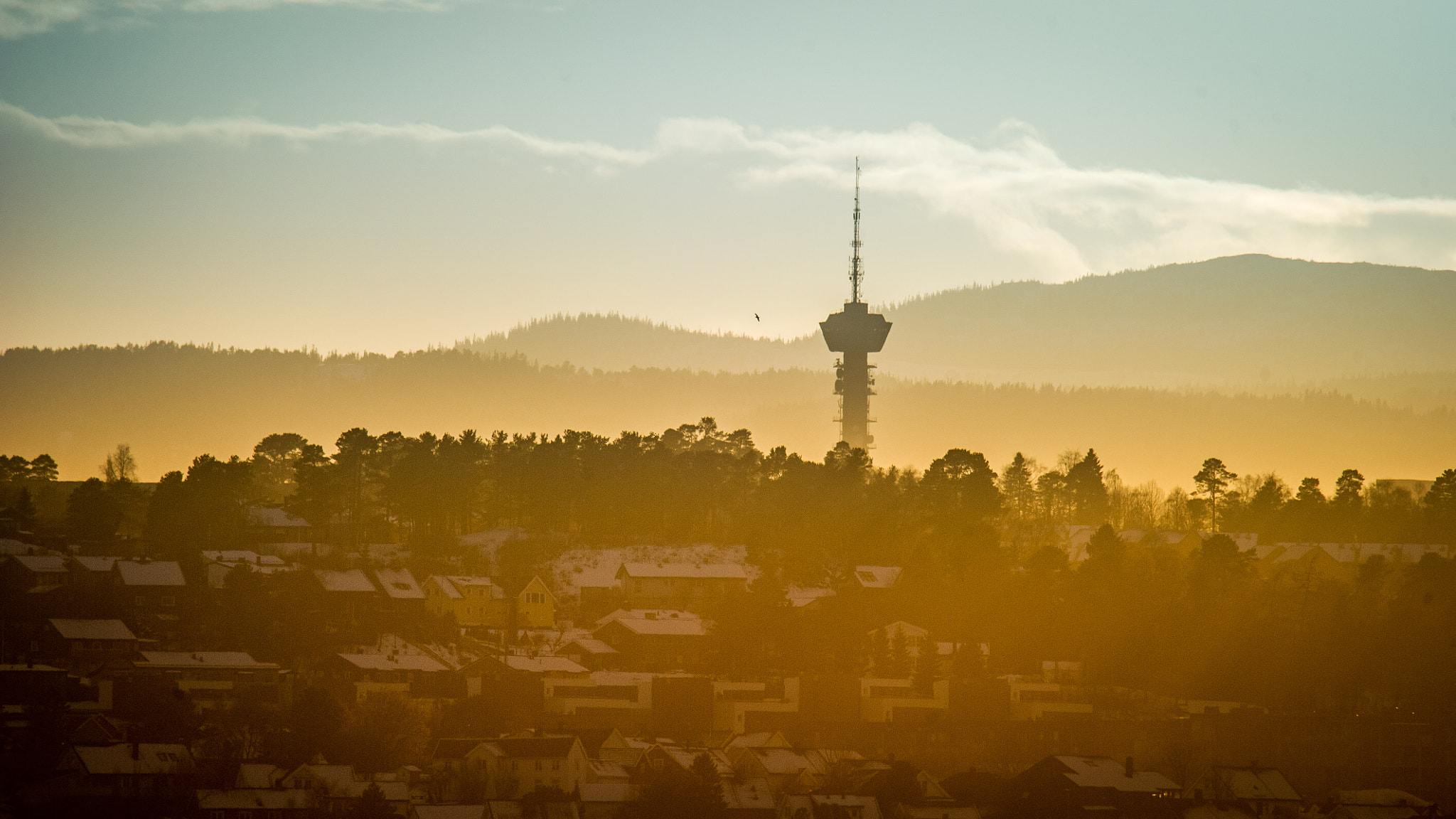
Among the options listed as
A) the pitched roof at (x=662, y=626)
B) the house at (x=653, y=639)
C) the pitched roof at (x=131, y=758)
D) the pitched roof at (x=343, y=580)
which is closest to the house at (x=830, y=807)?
the house at (x=653, y=639)

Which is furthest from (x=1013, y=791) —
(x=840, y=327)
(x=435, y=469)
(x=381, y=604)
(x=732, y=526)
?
(x=840, y=327)

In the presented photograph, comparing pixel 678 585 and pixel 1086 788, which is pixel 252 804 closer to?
pixel 1086 788

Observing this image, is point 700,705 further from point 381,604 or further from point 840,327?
point 840,327

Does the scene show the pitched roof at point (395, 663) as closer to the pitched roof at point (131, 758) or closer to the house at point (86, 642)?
the house at point (86, 642)

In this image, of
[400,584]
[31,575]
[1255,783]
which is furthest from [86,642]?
[1255,783]

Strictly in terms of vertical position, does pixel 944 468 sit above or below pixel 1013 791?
above

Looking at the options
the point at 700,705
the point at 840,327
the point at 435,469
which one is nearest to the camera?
the point at 700,705

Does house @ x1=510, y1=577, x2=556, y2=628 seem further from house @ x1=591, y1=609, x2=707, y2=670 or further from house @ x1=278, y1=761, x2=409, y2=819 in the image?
house @ x1=278, y1=761, x2=409, y2=819
